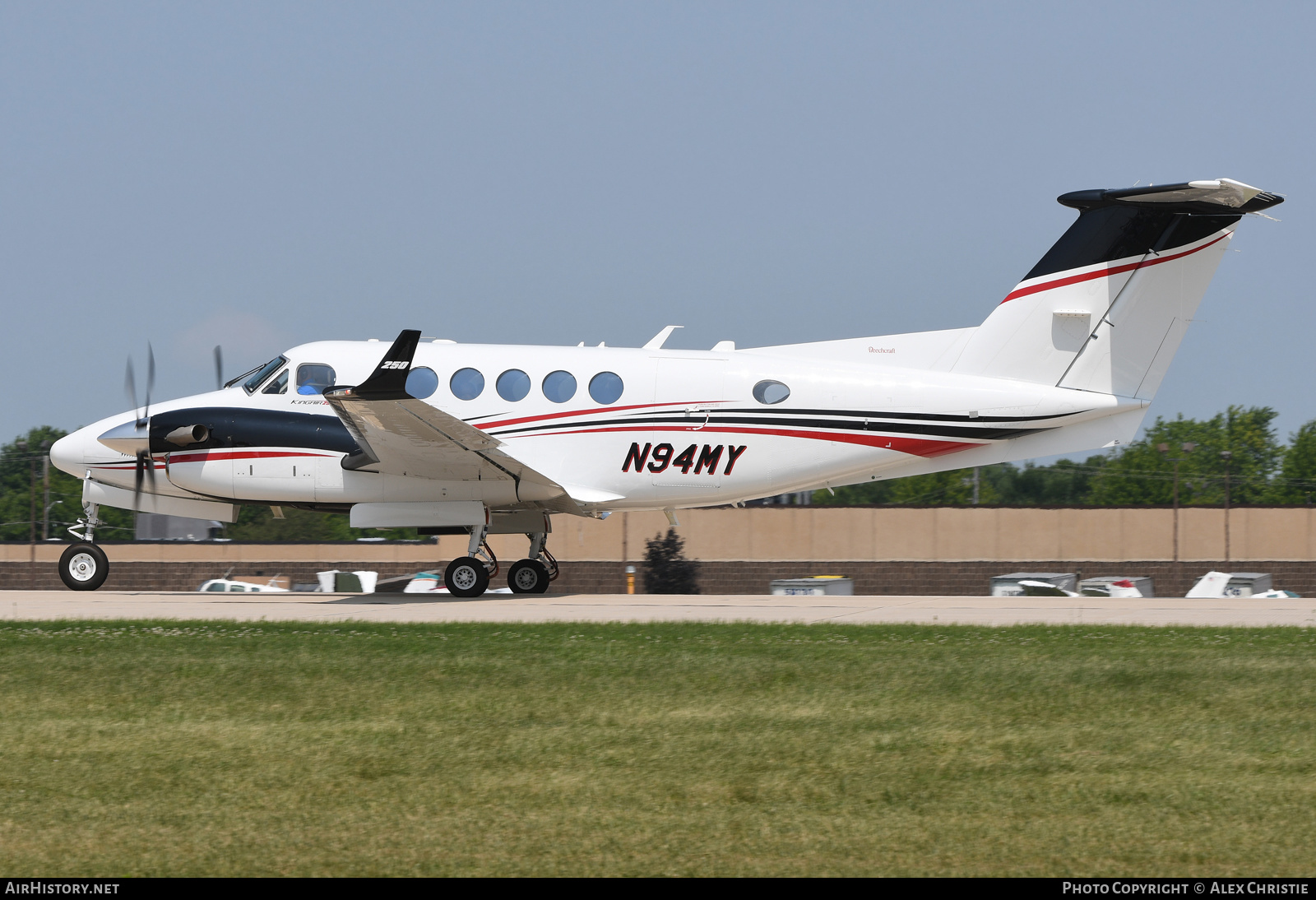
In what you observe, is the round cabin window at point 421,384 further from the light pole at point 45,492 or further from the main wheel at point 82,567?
the light pole at point 45,492

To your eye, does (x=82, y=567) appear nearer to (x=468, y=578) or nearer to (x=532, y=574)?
(x=468, y=578)

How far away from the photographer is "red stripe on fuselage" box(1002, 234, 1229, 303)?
17.4 meters

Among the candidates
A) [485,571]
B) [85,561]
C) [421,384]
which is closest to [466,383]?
[421,384]

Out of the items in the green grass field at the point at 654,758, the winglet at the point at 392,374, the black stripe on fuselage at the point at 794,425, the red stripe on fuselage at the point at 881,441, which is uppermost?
the winglet at the point at 392,374

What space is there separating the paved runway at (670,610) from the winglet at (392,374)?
278cm

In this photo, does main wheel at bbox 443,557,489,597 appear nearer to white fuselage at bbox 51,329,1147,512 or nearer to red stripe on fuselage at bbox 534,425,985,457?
white fuselage at bbox 51,329,1147,512

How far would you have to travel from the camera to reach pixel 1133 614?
15836 millimetres

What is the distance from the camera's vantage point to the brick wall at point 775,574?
131ft

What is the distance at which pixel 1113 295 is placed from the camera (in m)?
17.8

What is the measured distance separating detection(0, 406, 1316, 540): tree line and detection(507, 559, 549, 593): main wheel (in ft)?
251

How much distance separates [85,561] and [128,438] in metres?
2.40

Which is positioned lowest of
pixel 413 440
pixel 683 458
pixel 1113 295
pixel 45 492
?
pixel 45 492

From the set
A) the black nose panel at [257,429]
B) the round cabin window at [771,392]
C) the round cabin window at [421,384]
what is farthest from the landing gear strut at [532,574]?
the round cabin window at [771,392]
